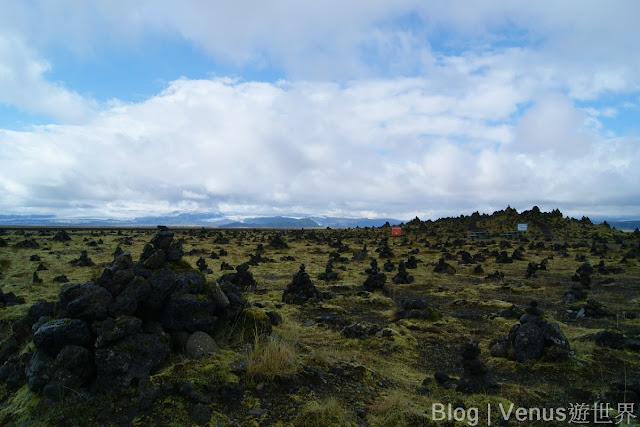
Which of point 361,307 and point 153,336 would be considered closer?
point 153,336

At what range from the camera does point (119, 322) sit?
24.3 ft

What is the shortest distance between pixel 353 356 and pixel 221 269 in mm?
20088

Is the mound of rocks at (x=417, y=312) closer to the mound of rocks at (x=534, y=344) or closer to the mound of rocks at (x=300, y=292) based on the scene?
the mound of rocks at (x=534, y=344)

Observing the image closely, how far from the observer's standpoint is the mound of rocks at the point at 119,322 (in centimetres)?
679

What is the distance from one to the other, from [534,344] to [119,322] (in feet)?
34.3

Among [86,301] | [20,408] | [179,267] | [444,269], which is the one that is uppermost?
[179,267]

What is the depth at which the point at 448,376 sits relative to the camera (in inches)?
350

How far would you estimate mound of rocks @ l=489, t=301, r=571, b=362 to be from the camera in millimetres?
9773

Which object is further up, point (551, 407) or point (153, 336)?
point (153, 336)

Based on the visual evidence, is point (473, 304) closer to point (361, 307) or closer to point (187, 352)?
point (361, 307)

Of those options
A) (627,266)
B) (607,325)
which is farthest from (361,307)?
(627,266)

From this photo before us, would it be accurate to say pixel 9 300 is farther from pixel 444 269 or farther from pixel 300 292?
pixel 444 269

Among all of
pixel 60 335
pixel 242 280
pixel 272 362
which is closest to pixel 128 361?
pixel 60 335

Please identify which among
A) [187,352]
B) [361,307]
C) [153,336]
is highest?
[153,336]
